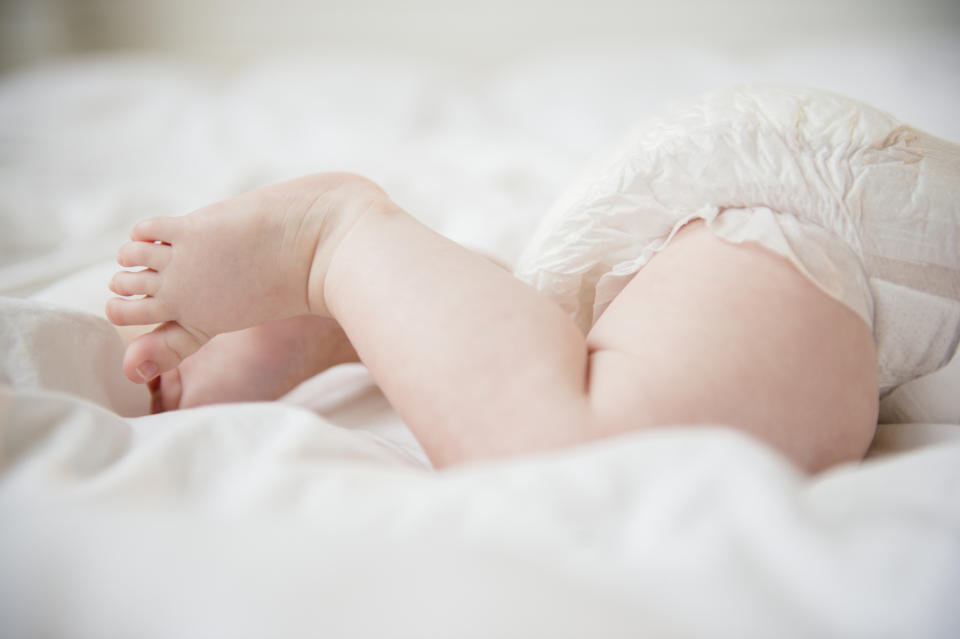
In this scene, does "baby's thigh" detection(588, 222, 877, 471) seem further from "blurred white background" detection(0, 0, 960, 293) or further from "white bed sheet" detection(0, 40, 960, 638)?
"blurred white background" detection(0, 0, 960, 293)

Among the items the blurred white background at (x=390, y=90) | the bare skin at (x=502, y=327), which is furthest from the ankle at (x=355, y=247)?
the blurred white background at (x=390, y=90)

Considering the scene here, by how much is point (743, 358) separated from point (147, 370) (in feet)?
1.54

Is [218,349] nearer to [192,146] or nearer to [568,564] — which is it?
[568,564]

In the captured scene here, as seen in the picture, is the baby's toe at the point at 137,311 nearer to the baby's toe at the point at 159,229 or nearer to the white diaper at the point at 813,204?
the baby's toe at the point at 159,229

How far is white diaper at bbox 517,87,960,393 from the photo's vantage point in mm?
513

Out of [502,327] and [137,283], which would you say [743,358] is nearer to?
[502,327]

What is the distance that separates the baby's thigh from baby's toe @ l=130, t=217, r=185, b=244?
354 mm

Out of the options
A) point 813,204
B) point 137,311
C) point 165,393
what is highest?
point 813,204

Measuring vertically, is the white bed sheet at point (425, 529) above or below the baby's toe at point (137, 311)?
above

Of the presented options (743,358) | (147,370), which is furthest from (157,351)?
(743,358)

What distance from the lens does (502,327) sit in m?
0.45

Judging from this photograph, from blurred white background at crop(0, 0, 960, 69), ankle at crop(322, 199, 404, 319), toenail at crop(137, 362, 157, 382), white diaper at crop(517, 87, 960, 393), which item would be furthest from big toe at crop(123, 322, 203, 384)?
blurred white background at crop(0, 0, 960, 69)

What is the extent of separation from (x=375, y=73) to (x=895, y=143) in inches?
56.8

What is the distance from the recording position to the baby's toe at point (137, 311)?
0.55 metres
